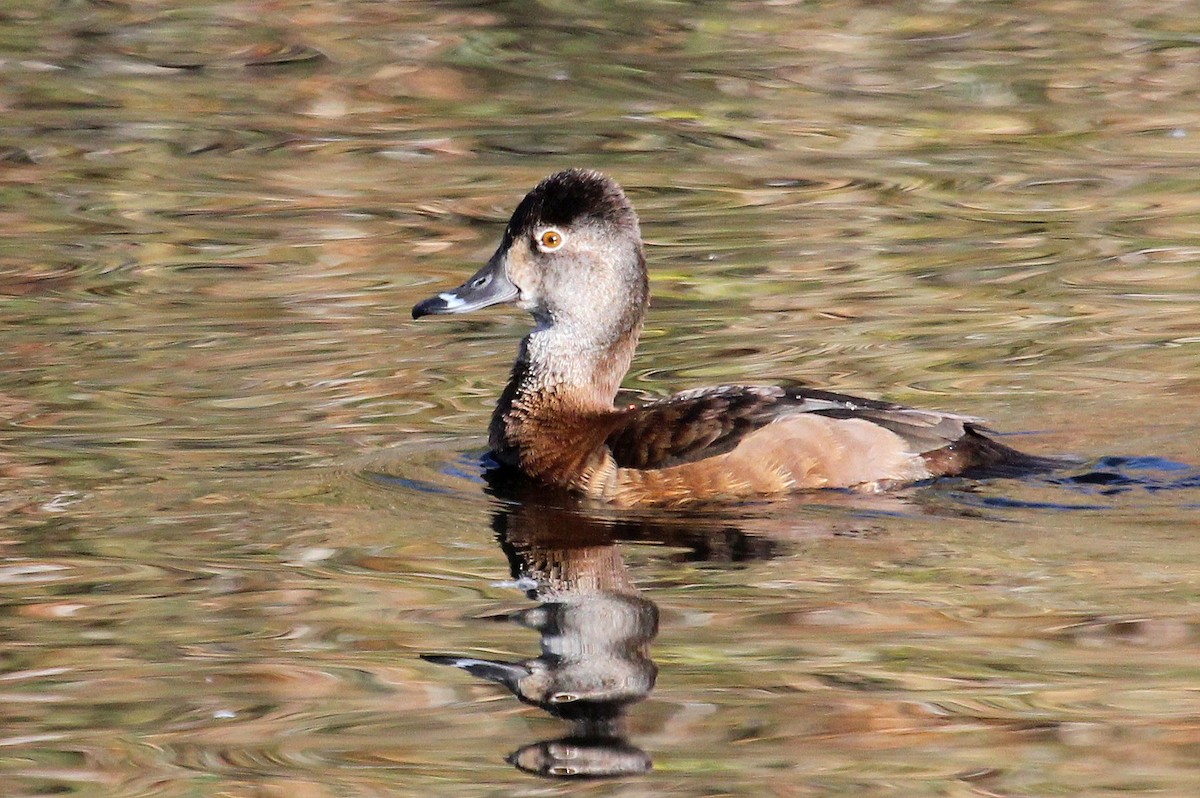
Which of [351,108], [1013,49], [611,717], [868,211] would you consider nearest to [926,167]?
[868,211]

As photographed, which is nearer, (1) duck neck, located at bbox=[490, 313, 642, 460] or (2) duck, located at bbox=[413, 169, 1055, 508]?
(2) duck, located at bbox=[413, 169, 1055, 508]

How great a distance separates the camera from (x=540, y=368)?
8039mm

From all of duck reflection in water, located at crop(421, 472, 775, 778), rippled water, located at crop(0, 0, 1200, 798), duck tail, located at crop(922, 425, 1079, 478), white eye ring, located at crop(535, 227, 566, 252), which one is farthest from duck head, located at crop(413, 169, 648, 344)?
duck tail, located at crop(922, 425, 1079, 478)

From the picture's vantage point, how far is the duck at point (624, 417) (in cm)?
736

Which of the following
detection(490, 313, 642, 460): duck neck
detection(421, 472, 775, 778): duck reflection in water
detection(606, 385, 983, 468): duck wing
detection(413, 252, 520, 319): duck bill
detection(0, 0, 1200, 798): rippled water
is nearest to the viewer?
detection(421, 472, 775, 778): duck reflection in water

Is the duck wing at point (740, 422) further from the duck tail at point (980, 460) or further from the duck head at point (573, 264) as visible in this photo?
the duck head at point (573, 264)

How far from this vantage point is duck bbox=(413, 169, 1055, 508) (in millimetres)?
7363

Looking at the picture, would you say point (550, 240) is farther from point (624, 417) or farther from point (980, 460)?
point (980, 460)

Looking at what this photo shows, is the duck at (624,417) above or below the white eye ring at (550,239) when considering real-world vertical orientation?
below

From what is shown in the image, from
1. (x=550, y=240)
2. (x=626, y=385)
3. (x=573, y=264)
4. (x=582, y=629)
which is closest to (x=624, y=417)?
(x=573, y=264)

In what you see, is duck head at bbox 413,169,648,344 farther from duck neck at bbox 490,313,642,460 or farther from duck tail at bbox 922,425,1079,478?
duck tail at bbox 922,425,1079,478

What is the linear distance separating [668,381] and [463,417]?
0.92m

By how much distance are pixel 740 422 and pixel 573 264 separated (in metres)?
1.06

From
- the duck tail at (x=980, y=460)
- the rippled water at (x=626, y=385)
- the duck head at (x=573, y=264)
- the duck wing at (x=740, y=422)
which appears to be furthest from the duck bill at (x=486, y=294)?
the duck tail at (x=980, y=460)
